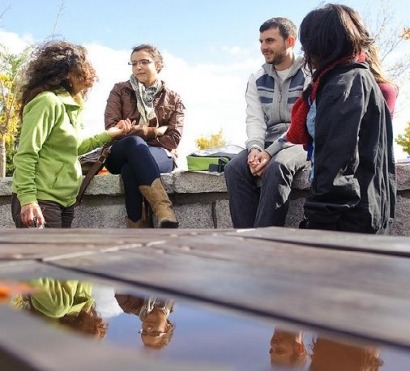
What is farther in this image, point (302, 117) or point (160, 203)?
point (160, 203)

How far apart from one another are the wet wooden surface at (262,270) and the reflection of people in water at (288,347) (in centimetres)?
1

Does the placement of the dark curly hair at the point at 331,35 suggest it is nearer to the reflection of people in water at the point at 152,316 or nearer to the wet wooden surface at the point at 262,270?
the wet wooden surface at the point at 262,270

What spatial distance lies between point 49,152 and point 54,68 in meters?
0.45

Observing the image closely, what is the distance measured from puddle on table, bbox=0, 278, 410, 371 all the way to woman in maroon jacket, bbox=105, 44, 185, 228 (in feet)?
9.09

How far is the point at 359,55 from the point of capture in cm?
255

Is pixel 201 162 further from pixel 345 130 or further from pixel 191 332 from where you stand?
pixel 191 332

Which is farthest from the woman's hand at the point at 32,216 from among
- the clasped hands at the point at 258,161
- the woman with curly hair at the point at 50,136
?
the clasped hands at the point at 258,161

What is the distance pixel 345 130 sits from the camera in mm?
2287

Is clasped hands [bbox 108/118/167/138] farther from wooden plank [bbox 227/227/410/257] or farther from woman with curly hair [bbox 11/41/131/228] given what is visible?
wooden plank [bbox 227/227/410/257]

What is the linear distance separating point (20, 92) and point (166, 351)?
129 inches

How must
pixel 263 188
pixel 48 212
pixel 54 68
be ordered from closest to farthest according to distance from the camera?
pixel 263 188
pixel 48 212
pixel 54 68

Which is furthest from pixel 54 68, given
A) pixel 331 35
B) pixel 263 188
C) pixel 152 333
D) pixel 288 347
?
pixel 288 347

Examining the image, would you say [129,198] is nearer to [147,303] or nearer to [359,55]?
[359,55]

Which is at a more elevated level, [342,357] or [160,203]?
[342,357]
